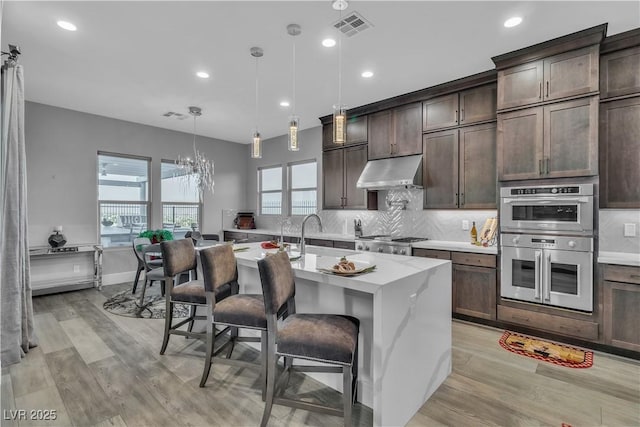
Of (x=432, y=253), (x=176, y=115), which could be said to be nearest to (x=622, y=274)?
(x=432, y=253)

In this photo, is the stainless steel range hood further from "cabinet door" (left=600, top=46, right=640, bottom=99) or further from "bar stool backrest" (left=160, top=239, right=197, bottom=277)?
"bar stool backrest" (left=160, top=239, right=197, bottom=277)

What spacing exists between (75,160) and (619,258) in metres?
7.22

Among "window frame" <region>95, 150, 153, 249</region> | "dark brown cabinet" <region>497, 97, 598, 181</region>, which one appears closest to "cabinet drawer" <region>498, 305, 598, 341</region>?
"dark brown cabinet" <region>497, 97, 598, 181</region>

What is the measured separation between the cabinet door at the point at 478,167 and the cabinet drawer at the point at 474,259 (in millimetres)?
659

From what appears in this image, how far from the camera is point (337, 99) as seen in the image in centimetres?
464

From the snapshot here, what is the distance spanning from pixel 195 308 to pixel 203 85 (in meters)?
2.79

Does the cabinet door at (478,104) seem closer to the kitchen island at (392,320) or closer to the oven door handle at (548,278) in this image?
the oven door handle at (548,278)

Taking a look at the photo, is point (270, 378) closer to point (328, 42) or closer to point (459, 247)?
point (459, 247)

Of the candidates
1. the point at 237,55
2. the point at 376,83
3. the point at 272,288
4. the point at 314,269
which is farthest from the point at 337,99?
the point at 272,288

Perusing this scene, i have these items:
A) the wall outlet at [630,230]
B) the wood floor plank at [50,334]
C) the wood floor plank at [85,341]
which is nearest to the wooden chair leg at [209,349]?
the wood floor plank at [85,341]

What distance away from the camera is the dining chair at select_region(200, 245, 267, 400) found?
7.13ft

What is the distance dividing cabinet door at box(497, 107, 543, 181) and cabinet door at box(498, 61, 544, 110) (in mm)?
112

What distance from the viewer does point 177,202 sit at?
6410 mm

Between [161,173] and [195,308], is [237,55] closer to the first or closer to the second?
[195,308]
